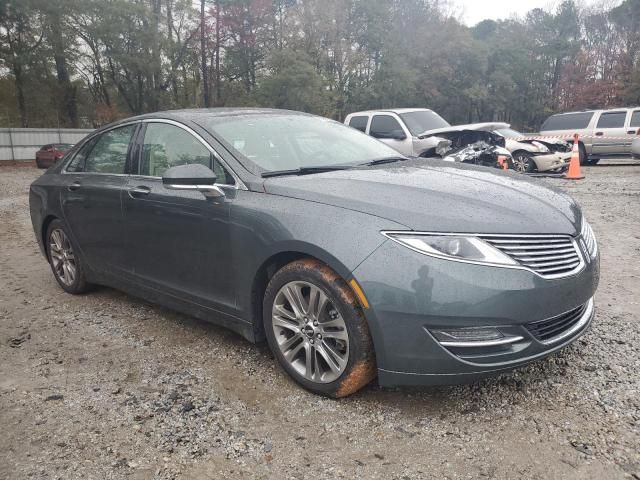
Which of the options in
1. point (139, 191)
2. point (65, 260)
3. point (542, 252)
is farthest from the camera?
point (65, 260)

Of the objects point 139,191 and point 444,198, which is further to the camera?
point 139,191

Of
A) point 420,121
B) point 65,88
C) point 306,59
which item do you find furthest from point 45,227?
point 65,88

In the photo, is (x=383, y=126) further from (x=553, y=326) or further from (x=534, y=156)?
(x=553, y=326)

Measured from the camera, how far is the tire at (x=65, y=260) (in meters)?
4.34

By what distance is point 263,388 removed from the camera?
2812 millimetres

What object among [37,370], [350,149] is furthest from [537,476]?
[37,370]

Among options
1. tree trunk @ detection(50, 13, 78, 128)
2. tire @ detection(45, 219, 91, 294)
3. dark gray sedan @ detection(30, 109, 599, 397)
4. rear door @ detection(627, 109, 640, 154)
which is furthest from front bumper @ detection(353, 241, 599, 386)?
tree trunk @ detection(50, 13, 78, 128)

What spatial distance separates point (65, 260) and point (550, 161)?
11354 millimetres

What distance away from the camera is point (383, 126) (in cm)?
1205

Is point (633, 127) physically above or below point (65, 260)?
above

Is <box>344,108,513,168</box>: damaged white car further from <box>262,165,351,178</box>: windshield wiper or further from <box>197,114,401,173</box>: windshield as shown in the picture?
<box>262,165,351,178</box>: windshield wiper

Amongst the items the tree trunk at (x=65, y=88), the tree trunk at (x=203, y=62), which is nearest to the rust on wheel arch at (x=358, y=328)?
the tree trunk at (x=65, y=88)

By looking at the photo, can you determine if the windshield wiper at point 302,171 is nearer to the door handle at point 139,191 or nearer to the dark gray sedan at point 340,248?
the dark gray sedan at point 340,248

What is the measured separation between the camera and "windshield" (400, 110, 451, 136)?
11.8 meters
